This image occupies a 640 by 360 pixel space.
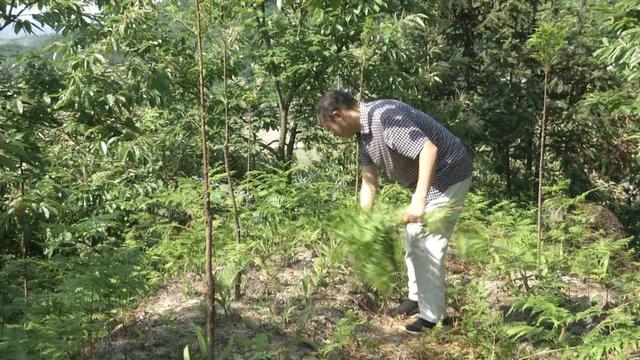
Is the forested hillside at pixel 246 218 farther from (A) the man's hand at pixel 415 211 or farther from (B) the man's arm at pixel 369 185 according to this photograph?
(B) the man's arm at pixel 369 185

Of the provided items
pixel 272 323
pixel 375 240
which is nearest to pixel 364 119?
pixel 375 240

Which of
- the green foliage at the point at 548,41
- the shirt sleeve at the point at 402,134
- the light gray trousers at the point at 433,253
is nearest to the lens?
the shirt sleeve at the point at 402,134

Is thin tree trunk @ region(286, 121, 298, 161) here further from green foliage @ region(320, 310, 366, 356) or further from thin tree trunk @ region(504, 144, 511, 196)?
green foliage @ region(320, 310, 366, 356)

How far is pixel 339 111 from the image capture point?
12.3 feet

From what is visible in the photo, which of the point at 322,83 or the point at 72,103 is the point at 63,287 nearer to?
the point at 72,103

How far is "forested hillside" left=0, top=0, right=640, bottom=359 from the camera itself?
142 inches

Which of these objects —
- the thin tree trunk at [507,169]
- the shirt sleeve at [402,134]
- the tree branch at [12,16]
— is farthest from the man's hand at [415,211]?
the thin tree trunk at [507,169]

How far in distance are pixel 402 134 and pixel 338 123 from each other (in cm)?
41

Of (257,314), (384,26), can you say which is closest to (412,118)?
(257,314)

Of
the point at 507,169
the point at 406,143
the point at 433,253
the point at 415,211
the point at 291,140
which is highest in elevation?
the point at 291,140

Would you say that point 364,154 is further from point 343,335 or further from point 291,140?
point 291,140

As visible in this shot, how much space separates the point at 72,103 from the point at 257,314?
81.7 inches

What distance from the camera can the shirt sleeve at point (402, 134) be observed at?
3.60 m

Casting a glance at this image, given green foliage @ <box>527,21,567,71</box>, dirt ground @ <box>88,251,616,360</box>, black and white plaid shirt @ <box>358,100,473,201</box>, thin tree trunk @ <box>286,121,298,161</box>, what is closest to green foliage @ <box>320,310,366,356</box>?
dirt ground @ <box>88,251,616,360</box>
